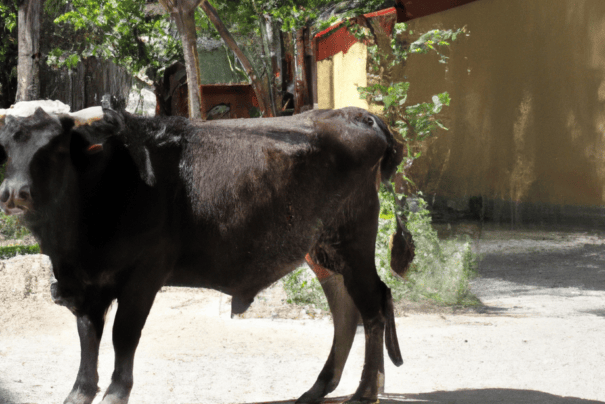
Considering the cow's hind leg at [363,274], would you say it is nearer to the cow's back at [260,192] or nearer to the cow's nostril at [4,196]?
the cow's back at [260,192]

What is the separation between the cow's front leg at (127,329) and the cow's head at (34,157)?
1.90ft

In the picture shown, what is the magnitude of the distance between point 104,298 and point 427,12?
19.0 feet

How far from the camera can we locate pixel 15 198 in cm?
274

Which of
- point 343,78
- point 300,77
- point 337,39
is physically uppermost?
point 337,39

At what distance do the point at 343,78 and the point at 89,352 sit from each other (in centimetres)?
559

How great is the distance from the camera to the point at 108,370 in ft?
16.0

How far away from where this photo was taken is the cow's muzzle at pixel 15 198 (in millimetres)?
2738

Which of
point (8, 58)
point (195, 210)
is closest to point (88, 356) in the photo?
point (195, 210)

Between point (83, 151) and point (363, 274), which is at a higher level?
point (83, 151)

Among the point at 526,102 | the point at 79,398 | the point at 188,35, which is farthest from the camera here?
the point at 526,102

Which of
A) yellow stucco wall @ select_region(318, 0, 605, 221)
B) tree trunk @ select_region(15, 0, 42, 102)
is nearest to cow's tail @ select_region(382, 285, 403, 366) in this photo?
yellow stucco wall @ select_region(318, 0, 605, 221)

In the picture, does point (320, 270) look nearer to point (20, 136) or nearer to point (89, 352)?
point (89, 352)

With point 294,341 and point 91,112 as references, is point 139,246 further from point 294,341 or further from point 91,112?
point 294,341

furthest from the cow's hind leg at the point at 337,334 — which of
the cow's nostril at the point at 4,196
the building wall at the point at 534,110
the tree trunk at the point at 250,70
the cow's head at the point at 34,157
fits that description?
the tree trunk at the point at 250,70
